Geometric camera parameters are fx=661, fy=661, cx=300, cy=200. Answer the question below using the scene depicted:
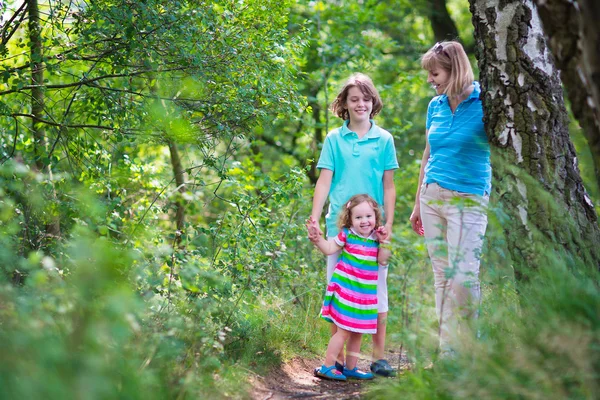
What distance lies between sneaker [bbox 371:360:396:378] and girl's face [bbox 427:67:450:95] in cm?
174

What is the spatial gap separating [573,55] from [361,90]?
212cm

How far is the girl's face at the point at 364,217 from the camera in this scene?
4227 mm

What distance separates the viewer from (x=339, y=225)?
436cm

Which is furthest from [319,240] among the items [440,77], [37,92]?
[37,92]

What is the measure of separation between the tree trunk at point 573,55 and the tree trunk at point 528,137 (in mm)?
906

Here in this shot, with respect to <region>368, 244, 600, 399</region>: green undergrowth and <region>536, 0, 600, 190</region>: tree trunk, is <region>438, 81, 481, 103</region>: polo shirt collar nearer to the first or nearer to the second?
<region>368, 244, 600, 399</region>: green undergrowth

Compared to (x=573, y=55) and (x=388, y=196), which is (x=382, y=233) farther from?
(x=573, y=55)

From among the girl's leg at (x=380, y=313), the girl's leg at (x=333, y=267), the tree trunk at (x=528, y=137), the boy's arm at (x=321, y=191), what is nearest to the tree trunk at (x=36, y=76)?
the boy's arm at (x=321, y=191)

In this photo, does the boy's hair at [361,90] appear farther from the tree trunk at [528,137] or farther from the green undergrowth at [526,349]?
the green undergrowth at [526,349]

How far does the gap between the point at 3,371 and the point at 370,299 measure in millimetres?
2583

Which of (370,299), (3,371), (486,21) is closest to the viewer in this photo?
(3,371)

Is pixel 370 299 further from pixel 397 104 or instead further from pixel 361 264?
pixel 397 104

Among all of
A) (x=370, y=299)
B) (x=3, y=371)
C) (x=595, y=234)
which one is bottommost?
(x=3, y=371)

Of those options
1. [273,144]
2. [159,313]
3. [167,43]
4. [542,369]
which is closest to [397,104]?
[273,144]
